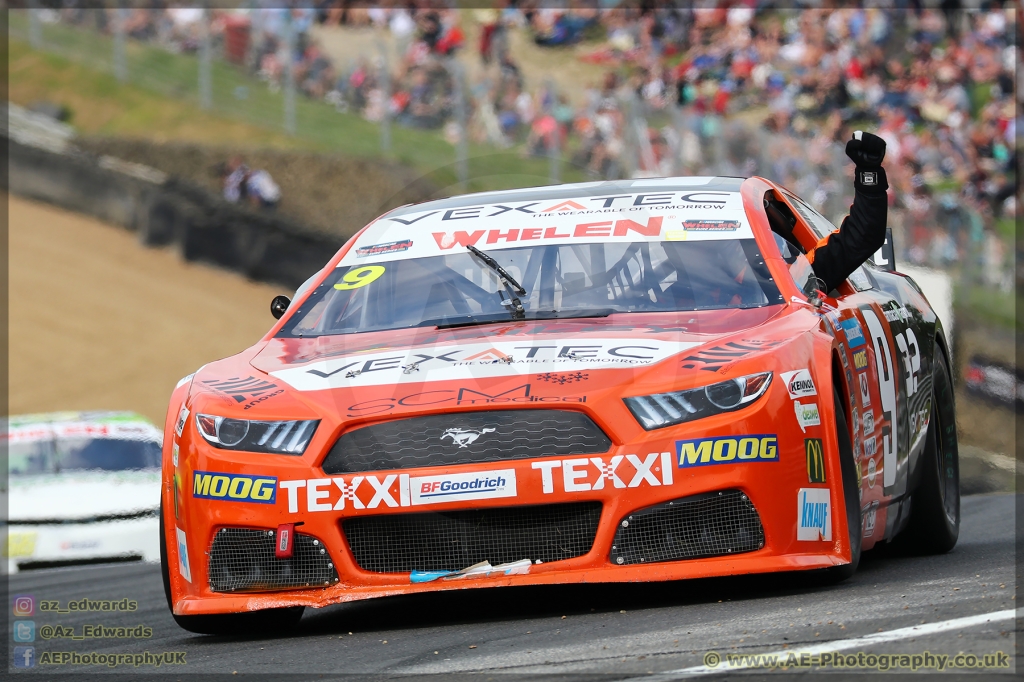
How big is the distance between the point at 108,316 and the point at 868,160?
55.4 ft

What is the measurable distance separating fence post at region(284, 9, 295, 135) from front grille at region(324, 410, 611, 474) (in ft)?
64.0

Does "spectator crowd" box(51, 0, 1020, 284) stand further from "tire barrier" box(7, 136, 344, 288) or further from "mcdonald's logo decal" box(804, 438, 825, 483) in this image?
"mcdonald's logo decal" box(804, 438, 825, 483)

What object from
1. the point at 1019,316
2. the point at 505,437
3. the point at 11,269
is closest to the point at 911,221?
the point at 1019,316

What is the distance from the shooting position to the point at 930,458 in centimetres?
625

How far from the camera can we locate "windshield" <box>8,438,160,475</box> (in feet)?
36.3

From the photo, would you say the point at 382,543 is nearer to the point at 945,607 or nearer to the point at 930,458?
the point at 945,607

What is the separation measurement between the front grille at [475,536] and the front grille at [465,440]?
0.16 metres

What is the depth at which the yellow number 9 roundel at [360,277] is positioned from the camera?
224 inches

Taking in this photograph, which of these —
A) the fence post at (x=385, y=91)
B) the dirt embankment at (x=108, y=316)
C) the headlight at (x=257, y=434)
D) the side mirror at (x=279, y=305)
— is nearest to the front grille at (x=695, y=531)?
the headlight at (x=257, y=434)

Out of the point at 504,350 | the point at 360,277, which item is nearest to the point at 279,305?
the point at 360,277

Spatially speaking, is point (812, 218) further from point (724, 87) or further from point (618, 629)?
point (724, 87)

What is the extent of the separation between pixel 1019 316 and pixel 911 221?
170cm

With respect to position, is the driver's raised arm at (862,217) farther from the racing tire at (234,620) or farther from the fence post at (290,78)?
the fence post at (290,78)

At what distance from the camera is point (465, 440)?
14.6 ft
